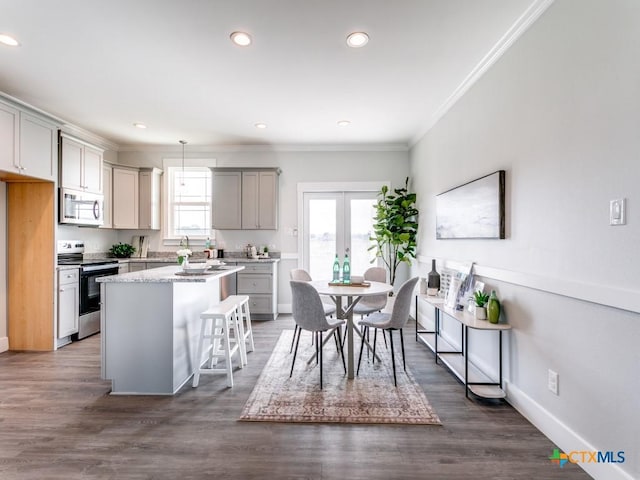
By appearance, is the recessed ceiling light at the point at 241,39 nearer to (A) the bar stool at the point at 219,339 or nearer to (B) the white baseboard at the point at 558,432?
(A) the bar stool at the point at 219,339

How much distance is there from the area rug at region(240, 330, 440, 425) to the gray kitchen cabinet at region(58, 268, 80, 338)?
2.54 m

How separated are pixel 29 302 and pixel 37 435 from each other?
2.22m

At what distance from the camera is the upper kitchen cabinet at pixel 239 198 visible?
5.07m

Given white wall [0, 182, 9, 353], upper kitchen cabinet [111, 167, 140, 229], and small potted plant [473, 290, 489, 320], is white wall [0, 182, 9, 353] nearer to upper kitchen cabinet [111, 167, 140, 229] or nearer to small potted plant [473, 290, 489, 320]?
upper kitchen cabinet [111, 167, 140, 229]

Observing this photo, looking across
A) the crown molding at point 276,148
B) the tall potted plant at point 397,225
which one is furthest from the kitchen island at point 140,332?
the crown molding at point 276,148

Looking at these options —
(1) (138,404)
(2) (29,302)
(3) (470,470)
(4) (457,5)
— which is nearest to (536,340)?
(3) (470,470)

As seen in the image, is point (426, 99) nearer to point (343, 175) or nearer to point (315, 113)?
point (315, 113)

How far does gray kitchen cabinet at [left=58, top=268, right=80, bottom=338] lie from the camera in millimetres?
3684

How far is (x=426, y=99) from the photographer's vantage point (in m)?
3.53

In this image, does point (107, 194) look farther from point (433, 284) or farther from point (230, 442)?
point (433, 284)

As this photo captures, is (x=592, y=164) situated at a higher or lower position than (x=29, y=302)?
higher

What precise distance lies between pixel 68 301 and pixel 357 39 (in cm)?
419

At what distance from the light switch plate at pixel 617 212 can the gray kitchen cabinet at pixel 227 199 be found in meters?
4.44

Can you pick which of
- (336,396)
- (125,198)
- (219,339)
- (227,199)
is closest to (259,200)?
(227,199)
